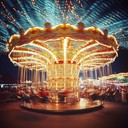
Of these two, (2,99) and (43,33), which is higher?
(43,33)

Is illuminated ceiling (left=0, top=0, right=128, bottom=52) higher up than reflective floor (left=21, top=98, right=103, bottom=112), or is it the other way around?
illuminated ceiling (left=0, top=0, right=128, bottom=52)

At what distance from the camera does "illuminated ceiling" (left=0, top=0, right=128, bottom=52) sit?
13.2 meters

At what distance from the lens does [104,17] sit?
601 inches

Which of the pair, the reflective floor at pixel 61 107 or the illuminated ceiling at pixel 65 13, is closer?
the reflective floor at pixel 61 107

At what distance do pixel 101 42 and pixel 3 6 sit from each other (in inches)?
358

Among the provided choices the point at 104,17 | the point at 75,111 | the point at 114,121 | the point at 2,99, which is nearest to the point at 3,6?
the point at 2,99

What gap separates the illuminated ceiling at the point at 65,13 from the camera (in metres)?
13.2

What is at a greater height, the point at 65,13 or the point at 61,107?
the point at 65,13

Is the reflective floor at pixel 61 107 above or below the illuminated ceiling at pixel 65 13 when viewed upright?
below

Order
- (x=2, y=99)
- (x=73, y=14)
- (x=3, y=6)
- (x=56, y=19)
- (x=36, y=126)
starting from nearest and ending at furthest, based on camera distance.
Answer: (x=36, y=126)
(x=2, y=99)
(x=3, y=6)
(x=73, y=14)
(x=56, y=19)

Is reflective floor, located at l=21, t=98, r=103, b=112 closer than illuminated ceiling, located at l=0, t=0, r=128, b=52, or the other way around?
reflective floor, located at l=21, t=98, r=103, b=112

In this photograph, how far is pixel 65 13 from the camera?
15508 mm

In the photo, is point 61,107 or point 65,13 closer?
point 61,107

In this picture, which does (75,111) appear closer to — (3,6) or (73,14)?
(73,14)
